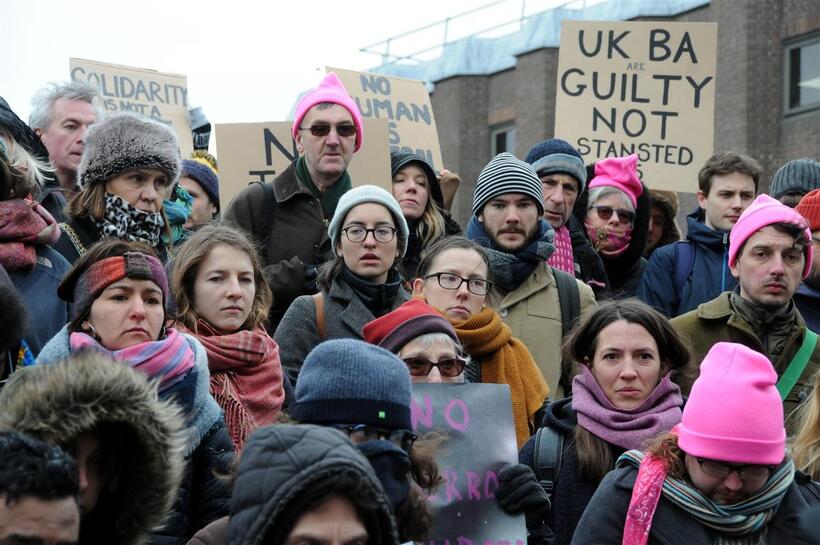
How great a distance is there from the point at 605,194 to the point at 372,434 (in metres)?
4.50

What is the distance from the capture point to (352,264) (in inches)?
228

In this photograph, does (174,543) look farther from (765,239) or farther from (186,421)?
(765,239)

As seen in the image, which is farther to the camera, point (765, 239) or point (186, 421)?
point (765, 239)

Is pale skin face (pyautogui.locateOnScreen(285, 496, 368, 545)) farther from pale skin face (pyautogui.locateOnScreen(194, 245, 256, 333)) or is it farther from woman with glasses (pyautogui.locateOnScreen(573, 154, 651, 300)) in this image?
woman with glasses (pyautogui.locateOnScreen(573, 154, 651, 300))

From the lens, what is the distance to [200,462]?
14.3 ft

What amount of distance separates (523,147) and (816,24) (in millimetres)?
8697

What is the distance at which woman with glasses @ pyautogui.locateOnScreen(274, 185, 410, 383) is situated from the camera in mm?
5527

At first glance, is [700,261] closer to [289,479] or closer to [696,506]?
[696,506]

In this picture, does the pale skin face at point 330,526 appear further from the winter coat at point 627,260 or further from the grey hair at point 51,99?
the winter coat at point 627,260

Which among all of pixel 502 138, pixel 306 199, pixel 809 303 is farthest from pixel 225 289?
pixel 502 138

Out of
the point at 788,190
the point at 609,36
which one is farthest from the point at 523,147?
the point at 788,190

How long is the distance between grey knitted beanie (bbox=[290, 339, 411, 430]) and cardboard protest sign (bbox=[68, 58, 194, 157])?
684 centimetres

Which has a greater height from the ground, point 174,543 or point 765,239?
point 765,239

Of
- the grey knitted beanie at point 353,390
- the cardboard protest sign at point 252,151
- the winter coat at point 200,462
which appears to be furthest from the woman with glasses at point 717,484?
the cardboard protest sign at point 252,151
